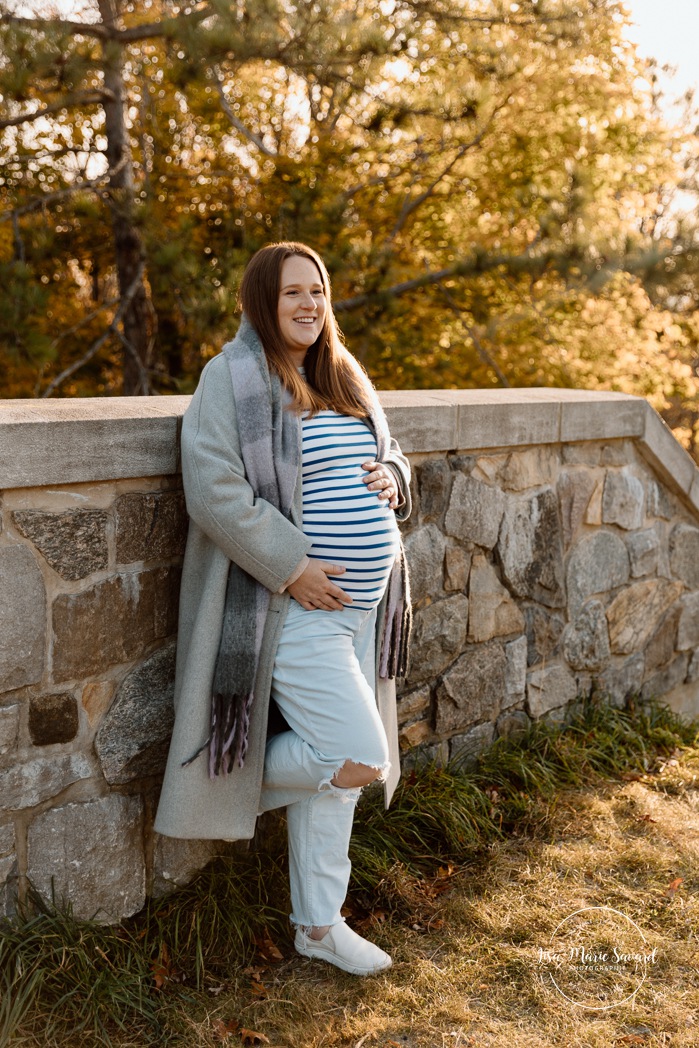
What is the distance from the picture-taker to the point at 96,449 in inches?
93.7

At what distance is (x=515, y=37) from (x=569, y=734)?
6.88 meters

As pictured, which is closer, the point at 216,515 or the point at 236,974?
the point at 216,515

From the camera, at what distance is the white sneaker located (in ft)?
8.72

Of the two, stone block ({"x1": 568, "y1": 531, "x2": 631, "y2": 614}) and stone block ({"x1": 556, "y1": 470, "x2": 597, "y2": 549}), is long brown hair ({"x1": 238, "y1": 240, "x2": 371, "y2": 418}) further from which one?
stone block ({"x1": 568, "y1": 531, "x2": 631, "y2": 614})

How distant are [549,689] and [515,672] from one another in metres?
0.29

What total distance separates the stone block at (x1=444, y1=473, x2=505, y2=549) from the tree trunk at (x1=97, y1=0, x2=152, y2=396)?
167 inches

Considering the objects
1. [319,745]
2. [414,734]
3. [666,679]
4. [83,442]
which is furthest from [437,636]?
[666,679]

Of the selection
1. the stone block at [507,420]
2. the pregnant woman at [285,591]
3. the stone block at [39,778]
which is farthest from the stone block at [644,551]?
the stone block at [39,778]

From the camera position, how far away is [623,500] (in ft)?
14.9

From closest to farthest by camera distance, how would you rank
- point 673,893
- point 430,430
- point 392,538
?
1. point 392,538
2. point 673,893
3. point 430,430

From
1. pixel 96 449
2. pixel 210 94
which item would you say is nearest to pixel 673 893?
pixel 96 449

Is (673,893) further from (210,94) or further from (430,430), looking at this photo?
(210,94)

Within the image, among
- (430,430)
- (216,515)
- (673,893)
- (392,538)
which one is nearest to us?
(216,515)

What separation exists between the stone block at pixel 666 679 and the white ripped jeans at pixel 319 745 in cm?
266
